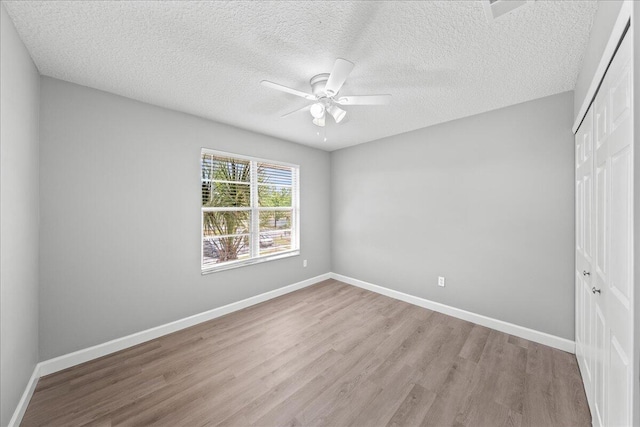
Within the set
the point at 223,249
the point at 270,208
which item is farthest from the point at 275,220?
the point at 223,249

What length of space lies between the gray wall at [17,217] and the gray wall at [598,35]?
3027mm

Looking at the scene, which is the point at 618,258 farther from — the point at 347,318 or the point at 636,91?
the point at 347,318

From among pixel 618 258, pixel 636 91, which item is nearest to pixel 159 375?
pixel 618 258

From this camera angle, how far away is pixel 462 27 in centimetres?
149

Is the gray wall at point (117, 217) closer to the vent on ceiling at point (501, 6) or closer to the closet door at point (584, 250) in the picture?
the vent on ceiling at point (501, 6)

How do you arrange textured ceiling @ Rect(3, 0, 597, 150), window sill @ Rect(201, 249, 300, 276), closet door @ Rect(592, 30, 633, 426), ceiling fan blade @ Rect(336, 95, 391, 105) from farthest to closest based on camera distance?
window sill @ Rect(201, 249, 300, 276) → ceiling fan blade @ Rect(336, 95, 391, 105) → textured ceiling @ Rect(3, 0, 597, 150) → closet door @ Rect(592, 30, 633, 426)

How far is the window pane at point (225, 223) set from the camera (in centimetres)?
311

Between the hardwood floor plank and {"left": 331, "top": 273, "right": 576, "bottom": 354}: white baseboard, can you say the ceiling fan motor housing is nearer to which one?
the hardwood floor plank

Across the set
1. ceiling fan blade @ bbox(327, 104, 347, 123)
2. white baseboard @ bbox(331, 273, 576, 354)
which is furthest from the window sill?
ceiling fan blade @ bbox(327, 104, 347, 123)

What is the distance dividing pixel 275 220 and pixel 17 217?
2.66m

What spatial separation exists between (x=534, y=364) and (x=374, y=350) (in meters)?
1.39

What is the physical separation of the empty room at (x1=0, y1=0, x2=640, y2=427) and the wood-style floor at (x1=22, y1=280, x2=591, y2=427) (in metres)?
0.02

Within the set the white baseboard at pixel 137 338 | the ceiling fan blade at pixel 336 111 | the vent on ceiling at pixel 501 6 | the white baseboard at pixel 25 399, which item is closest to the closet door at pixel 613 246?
the vent on ceiling at pixel 501 6

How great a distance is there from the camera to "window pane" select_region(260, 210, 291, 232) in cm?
375
